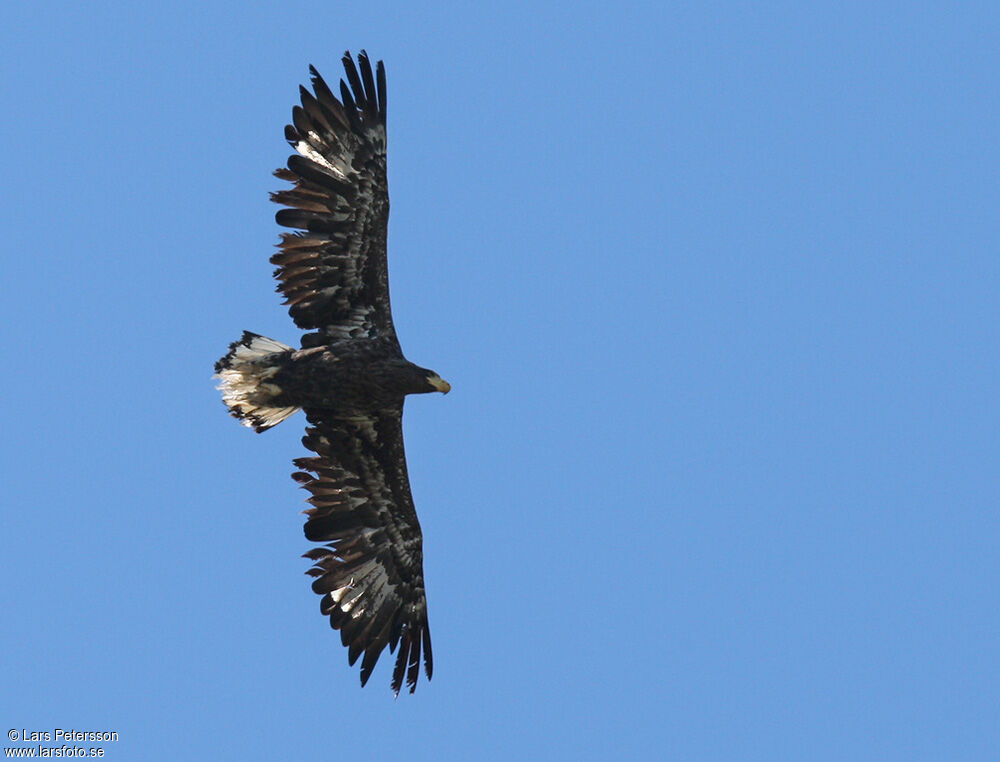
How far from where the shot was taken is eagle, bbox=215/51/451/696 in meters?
14.7

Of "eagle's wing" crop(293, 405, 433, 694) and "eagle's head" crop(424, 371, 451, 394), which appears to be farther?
"eagle's wing" crop(293, 405, 433, 694)

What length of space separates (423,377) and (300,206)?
204cm

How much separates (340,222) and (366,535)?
3.19 m

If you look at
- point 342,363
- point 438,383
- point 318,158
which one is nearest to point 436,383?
point 438,383

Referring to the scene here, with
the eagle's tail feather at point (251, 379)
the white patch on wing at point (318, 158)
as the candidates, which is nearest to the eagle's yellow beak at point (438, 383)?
the eagle's tail feather at point (251, 379)

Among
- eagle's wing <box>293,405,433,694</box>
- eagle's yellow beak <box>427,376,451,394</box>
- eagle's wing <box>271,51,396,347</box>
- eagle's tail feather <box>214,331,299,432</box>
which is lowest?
eagle's wing <box>293,405,433,694</box>

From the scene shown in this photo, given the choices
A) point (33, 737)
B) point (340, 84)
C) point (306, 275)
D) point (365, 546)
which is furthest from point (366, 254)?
point (33, 737)

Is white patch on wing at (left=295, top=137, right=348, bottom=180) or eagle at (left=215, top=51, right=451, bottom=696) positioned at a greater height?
white patch on wing at (left=295, top=137, right=348, bottom=180)

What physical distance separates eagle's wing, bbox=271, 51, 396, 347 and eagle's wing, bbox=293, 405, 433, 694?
1026 millimetres

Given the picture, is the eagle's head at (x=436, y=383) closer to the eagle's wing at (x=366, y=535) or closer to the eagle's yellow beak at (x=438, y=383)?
the eagle's yellow beak at (x=438, y=383)

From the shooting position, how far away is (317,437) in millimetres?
15242

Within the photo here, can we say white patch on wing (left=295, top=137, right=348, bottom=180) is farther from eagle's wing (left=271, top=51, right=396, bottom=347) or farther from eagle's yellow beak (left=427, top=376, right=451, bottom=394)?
eagle's yellow beak (left=427, top=376, right=451, bottom=394)

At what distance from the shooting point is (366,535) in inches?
613

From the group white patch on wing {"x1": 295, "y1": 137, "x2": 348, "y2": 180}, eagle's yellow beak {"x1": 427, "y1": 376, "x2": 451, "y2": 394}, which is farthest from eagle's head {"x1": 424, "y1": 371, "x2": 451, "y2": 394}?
white patch on wing {"x1": 295, "y1": 137, "x2": 348, "y2": 180}
